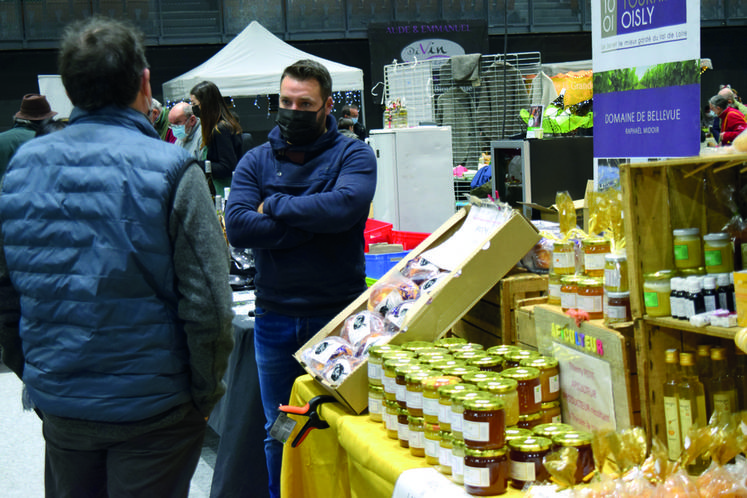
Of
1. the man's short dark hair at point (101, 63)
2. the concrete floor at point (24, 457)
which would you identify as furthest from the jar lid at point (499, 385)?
the concrete floor at point (24, 457)

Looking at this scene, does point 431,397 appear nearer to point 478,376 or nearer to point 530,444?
point 478,376

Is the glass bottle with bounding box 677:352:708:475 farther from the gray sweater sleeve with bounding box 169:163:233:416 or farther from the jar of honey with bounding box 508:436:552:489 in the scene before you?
the gray sweater sleeve with bounding box 169:163:233:416

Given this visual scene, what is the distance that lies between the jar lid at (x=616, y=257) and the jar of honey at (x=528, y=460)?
45 cm

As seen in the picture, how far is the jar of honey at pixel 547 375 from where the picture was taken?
197 cm

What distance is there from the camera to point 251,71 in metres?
10.8

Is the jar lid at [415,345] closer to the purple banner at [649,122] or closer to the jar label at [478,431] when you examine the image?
the jar label at [478,431]

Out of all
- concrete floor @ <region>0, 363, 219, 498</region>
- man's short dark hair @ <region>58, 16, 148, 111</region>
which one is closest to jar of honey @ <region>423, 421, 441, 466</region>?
man's short dark hair @ <region>58, 16, 148, 111</region>

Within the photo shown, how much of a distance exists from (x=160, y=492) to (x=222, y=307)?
17.4 inches

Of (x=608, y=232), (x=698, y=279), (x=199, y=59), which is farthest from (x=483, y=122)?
(x=199, y=59)

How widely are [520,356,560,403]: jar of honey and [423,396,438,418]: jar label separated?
30 cm

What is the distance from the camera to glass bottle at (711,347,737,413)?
1.70 metres

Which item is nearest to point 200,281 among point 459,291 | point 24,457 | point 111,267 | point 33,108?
point 111,267

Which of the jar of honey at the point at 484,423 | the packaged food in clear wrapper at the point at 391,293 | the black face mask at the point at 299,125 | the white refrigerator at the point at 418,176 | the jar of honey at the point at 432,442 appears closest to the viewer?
the jar of honey at the point at 484,423

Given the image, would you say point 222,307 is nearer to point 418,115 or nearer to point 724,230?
point 724,230
